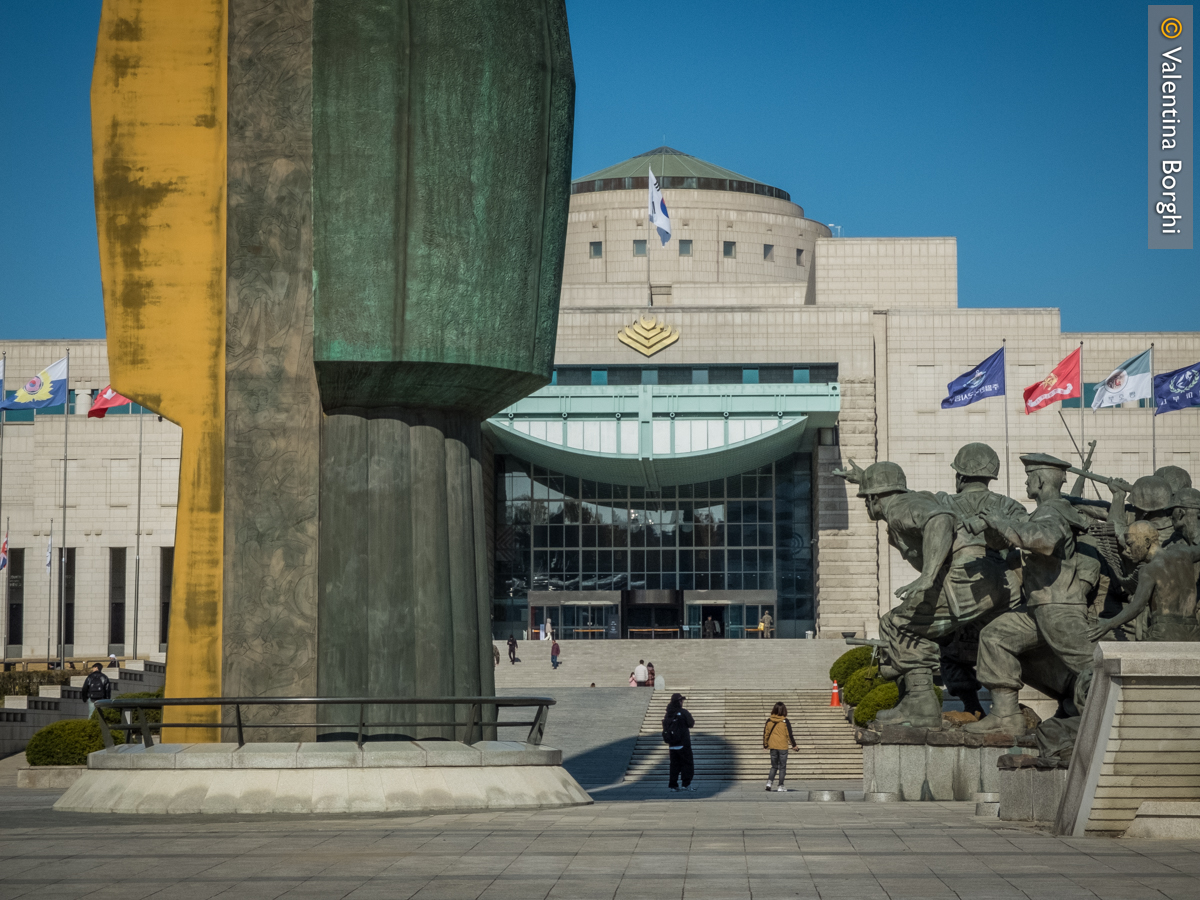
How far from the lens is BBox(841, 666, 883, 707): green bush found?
31.4 metres

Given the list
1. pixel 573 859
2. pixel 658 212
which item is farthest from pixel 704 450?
pixel 573 859

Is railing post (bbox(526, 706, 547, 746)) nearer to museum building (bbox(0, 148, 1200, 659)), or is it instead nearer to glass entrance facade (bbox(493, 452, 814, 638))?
museum building (bbox(0, 148, 1200, 659))

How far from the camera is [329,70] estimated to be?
15.4 m

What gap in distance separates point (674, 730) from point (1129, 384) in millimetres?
27971

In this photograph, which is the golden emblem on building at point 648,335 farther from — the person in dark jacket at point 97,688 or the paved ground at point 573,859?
the paved ground at point 573,859

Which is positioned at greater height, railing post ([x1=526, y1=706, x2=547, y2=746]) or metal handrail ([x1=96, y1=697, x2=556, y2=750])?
metal handrail ([x1=96, y1=697, x2=556, y2=750])

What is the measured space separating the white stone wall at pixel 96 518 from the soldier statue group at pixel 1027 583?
48.8 m

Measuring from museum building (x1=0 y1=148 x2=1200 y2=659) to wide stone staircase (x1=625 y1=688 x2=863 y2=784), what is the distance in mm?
17906

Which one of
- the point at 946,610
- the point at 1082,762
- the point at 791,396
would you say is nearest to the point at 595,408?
the point at 791,396

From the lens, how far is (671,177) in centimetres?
7675

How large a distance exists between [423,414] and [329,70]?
367 centimetres

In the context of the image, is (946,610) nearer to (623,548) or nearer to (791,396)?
(791,396)

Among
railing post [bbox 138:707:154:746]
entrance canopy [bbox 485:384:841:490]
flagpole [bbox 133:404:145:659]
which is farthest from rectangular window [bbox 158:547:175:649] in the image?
railing post [bbox 138:707:154:746]

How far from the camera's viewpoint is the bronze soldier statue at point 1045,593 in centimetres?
1430
